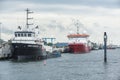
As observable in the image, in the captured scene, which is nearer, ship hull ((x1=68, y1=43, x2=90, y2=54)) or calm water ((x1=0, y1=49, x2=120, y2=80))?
calm water ((x1=0, y1=49, x2=120, y2=80))

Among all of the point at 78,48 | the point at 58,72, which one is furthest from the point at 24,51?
the point at 78,48

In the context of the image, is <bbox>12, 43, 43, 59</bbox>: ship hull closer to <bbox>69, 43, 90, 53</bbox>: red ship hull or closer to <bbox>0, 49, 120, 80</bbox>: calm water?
<bbox>0, 49, 120, 80</bbox>: calm water

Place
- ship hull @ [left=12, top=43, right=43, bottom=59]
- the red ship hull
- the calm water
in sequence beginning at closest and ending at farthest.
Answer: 1. the calm water
2. ship hull @ [left=12, top=43, right=43, bottom=59]
3. the red ship hull

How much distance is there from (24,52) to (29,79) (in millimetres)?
47492

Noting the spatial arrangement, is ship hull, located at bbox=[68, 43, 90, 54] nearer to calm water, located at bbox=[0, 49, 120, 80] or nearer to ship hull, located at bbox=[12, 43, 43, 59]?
ship hull, located at bbox=[12, 43, 43, 59]

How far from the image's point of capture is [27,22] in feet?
366

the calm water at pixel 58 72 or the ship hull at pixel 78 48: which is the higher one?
the ship hull at pixel 78 48

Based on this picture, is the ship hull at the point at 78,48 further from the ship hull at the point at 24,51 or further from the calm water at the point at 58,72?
the calm water at the point at 58,72

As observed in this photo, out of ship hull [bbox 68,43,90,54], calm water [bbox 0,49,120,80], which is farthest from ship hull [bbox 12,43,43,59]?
ship hull [bbox 68,43,90,54]

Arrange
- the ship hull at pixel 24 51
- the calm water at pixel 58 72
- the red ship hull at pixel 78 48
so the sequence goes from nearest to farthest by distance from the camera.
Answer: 1. the calm water at pixel 58 72
2. the ship hull at pixel 24 51
3. the red ship hull at pixel 78 48

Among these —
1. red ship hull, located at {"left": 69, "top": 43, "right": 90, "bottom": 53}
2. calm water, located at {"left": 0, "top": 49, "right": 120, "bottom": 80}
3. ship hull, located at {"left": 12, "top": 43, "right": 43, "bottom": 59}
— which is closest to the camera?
calm water, located at {"left": 0, "top": 49, "right": 120, "bottom": 80}

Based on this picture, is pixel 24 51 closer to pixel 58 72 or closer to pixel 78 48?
pixel 58 72

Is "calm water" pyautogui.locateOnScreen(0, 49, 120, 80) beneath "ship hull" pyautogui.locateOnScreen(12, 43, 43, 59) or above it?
beneath

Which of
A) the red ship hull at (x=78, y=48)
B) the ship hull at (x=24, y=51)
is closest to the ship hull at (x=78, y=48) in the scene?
the red ship hull at (x=78, y=48)
